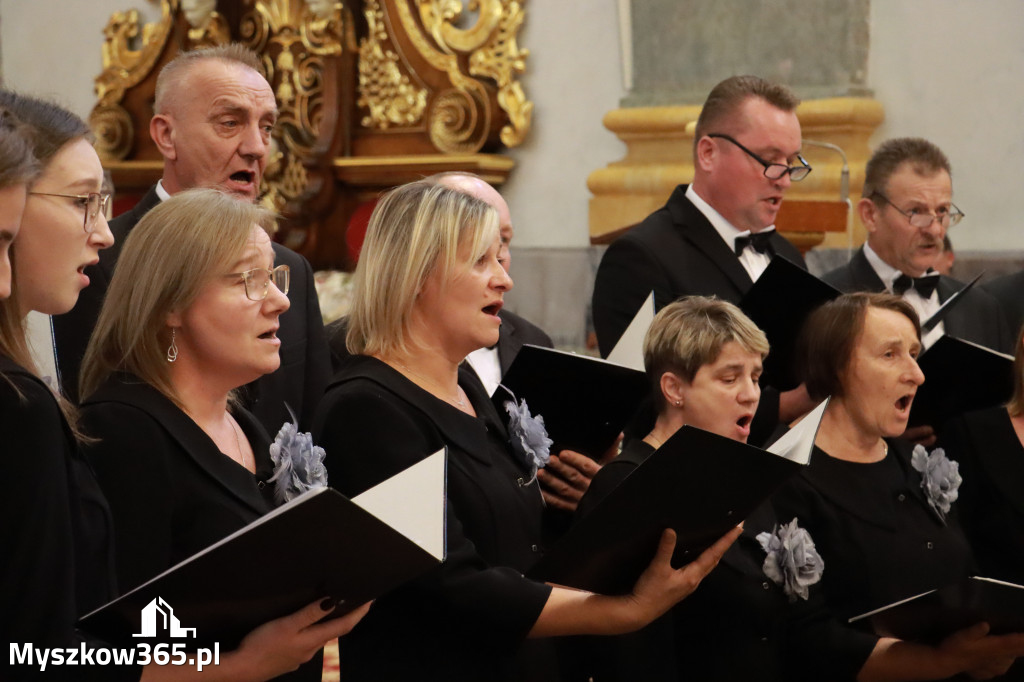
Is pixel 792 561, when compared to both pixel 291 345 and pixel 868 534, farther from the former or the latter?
pixel 291 345

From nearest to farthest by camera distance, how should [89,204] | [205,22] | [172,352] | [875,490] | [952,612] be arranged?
[89,204] < [172,352] < [952,612] < [875,490] < [205,22]

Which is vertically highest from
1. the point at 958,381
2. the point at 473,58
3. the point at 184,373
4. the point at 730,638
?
the point at 473,58

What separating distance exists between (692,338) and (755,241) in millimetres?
997

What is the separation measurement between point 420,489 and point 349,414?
40cm

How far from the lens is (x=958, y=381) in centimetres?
326

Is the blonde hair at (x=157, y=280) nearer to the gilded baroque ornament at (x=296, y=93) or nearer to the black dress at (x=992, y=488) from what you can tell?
the black dress at (x=992, y=488)

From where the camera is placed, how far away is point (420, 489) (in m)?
2.00

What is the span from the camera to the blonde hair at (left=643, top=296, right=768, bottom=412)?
2824 millimetres

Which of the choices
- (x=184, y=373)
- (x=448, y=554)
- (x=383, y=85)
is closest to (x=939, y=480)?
(x=448, y=554)

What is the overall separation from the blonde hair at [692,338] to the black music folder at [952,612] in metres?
0.61

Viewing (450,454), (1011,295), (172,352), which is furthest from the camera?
(1011,295)

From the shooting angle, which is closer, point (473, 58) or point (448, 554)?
point (448, 554)

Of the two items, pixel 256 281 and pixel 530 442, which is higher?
pixel 256 281

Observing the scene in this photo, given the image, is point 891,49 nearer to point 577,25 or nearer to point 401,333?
point 577,25
